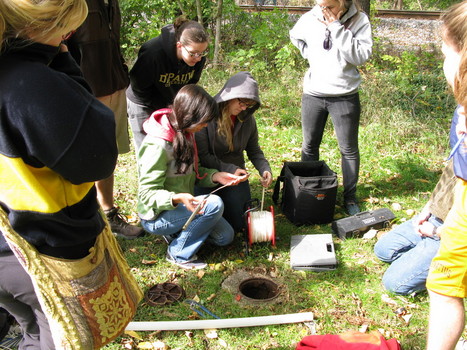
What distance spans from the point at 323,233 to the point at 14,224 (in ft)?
9.95

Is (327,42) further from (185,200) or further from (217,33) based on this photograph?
(217,33)

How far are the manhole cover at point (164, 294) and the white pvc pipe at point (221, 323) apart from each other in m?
0.30

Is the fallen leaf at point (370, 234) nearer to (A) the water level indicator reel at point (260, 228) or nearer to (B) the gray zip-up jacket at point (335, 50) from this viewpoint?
(A) the water level indicator reel at point (260, 228)

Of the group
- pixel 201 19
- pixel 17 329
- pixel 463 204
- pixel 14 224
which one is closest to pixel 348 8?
pixel 463 204

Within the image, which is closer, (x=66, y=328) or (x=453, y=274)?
(x=66, y=328)

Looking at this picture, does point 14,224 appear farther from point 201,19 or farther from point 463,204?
point 201,19

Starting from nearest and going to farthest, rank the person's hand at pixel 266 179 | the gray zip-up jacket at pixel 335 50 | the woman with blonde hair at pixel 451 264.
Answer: the woman with blonde hair at pixel 451 264
the gray zip-up jacket at pixel 335 50
the person's hand at pixel 266 179

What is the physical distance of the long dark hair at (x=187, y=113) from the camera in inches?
119

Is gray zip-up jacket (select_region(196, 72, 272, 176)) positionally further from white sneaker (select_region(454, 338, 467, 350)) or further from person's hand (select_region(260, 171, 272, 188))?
white sneaker (select_region(454, 338, 467, 350))

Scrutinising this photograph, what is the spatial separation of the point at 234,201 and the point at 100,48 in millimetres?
1745

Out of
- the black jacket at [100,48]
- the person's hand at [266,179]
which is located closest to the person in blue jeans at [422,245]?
the person's hand at [266,179]

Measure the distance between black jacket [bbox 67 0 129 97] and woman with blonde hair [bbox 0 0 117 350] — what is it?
5.35ft

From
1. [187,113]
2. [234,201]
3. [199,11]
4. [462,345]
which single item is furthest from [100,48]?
[199,11]

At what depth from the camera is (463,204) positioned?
6.12ft
